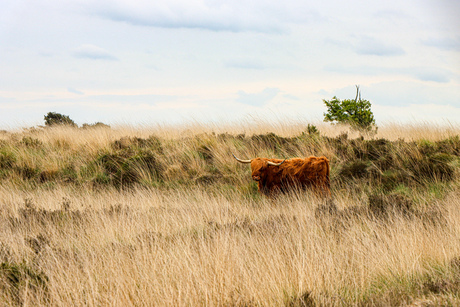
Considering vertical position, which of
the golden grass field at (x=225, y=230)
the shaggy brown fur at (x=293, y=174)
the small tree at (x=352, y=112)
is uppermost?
the small tree at (x=352, y=112)

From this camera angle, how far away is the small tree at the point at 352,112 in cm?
1345

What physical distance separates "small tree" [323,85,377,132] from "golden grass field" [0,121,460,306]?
9.18 feet

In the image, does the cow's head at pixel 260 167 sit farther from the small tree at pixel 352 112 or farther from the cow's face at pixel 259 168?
the small tree at pixel 352 112

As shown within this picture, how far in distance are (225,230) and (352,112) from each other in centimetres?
1033

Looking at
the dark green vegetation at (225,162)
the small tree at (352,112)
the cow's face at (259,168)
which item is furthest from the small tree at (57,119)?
the cow's face at (259,168)

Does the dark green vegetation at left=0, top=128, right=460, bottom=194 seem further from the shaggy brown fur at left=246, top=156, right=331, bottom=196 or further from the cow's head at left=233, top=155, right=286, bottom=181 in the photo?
the cow's head at left=233, top=155, right=286, bottom=181

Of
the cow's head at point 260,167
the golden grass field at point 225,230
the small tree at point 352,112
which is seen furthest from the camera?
the small tree at point 352,112

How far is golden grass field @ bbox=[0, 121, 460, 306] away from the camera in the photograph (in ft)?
11.0

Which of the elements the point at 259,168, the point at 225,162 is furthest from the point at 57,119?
the point at 259,168

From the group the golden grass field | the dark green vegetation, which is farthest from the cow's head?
the dark green vegetation

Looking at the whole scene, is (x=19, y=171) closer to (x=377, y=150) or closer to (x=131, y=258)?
(x=131, y=258)

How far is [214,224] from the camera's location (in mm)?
5273

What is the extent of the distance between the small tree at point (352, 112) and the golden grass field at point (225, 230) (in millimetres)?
2798

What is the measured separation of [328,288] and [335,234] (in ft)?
4.78
